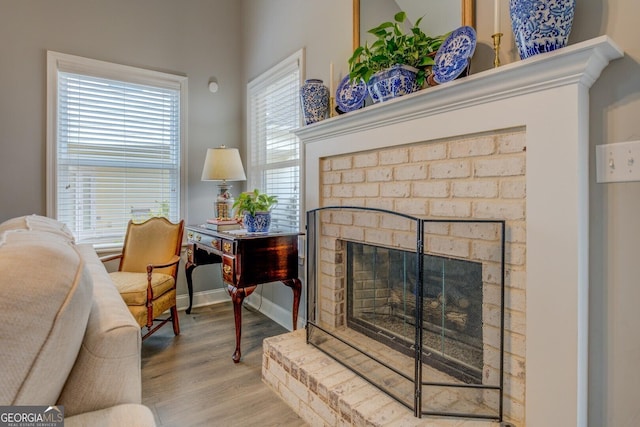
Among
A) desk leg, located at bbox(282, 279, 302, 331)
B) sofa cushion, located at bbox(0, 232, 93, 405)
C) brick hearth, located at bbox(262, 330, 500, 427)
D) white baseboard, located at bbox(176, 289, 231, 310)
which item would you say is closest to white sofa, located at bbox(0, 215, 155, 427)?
sofa cushion, located at bbox(0, 232, 93, 405)

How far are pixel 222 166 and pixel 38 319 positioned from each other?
242cm

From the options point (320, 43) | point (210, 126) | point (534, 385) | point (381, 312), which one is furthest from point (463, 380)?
point (210, 126)

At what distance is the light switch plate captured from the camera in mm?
1137

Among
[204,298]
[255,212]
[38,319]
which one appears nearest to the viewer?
[38,319]

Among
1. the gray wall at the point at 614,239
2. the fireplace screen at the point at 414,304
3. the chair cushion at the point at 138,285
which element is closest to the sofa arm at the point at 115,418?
the fireplace screen at the point at 414,304

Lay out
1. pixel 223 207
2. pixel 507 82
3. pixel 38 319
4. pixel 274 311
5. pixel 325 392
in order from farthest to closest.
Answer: pixel 274 311 → pixel 223 207 → pixel 325 392 → pixel 507 82 → pixel 38 319

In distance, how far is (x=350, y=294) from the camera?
222 cm

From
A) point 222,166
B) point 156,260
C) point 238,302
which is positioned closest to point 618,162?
point 238,302

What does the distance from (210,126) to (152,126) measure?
531mm

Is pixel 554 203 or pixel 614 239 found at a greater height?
pixel 554 203

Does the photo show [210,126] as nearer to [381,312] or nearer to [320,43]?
[320,43]

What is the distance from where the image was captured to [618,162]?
1.17 meters

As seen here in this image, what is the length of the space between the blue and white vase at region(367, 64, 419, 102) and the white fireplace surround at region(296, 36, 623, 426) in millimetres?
300

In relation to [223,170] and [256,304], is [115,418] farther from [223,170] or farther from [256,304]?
[256,304]
